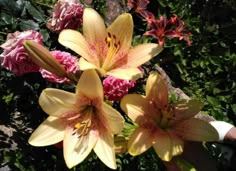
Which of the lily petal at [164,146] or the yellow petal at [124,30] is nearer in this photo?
the lily petal at [164,146]

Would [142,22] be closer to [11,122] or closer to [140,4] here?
[140,4]

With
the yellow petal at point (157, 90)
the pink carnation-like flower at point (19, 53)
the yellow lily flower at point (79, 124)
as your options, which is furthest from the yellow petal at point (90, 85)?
the pink carnation-like flower at point (19, 53)

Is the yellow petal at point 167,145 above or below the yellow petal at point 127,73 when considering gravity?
below

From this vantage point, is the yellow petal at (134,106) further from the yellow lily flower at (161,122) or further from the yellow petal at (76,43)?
the yellow petal at (76,43)

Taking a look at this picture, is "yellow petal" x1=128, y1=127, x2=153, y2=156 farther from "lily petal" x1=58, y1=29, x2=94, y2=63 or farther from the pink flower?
the pink flower

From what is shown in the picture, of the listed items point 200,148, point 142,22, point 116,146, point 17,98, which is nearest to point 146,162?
point 200,148

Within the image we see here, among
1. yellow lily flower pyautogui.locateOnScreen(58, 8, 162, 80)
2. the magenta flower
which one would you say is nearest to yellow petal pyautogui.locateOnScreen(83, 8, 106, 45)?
A: yellow lily flower pyautogui.locateOnScreen(58, 8, 162, 80)
